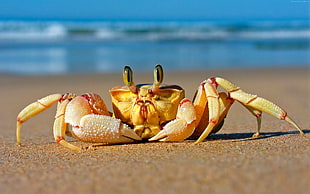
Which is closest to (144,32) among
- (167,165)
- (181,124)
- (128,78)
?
(128,78)

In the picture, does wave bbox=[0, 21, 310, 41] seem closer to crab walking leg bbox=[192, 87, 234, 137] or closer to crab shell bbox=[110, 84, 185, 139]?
crab walking leg bbox=[192, 87, 234, 137]

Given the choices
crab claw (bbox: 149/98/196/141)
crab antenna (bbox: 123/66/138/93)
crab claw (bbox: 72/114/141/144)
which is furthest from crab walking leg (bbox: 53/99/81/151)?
crab claw (bbox: 149/98/196/141)

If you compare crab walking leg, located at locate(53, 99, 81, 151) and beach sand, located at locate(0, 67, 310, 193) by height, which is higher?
crab walking leg, located at locate(53, 99, 81, 151)

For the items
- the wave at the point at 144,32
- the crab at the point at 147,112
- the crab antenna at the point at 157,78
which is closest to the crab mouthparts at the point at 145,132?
the crab at the point at 147,112

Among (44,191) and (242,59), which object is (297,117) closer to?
(44,191)

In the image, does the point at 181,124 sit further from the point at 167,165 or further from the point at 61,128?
the point at 61,128

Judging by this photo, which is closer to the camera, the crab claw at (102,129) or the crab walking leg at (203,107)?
the crab claw at (102,129)

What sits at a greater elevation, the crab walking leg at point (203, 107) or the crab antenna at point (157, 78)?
the crab antenna at point (157, 78)

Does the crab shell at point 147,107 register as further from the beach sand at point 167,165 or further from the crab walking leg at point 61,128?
the crab walking leg at point 61,128
